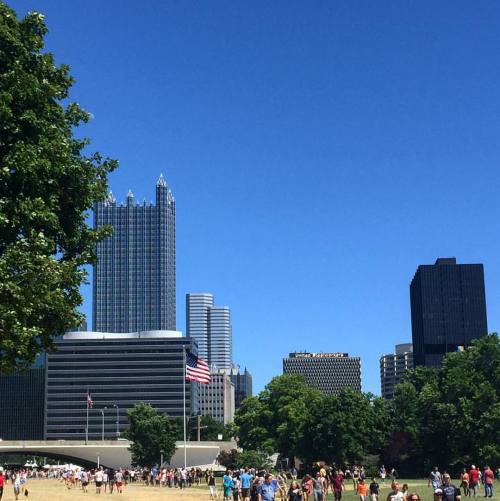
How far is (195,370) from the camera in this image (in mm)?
73562

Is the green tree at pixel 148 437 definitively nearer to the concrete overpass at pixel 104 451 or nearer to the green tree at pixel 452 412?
the concrete overpass at pixel 104 451

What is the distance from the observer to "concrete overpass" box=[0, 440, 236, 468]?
131 m

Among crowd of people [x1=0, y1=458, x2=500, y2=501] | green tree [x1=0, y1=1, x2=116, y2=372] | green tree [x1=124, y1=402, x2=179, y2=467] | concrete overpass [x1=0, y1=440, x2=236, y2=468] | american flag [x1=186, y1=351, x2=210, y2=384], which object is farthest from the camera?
concrete overpass [x1=0, y1=440, x2=236, y2=468]

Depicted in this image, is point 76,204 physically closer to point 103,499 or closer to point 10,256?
point 10,256

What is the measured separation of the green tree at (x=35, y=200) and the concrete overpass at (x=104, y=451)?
109m

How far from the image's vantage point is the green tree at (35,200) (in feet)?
71.4

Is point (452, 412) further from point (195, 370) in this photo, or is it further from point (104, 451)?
point (104, 451)

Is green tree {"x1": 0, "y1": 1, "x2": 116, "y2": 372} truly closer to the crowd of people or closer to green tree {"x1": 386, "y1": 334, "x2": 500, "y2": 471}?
the crowd of people

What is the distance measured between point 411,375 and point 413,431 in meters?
9.84

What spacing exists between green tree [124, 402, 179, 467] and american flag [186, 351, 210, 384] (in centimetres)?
3127

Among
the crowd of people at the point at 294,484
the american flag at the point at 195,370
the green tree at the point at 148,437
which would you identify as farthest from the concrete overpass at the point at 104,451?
the american flag at the point at 195,370

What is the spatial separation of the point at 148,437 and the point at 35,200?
87.0m

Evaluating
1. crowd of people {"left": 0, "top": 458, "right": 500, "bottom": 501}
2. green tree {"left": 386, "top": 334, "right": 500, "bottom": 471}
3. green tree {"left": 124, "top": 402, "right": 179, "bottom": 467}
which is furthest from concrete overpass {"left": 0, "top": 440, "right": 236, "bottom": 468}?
green tree {"left": 386, "top": 334, "right": 500, "bottom": 471}

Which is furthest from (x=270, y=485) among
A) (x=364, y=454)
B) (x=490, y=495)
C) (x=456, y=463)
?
(x=364, y=454)
